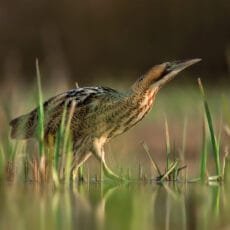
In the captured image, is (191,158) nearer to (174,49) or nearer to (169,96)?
(169,96)

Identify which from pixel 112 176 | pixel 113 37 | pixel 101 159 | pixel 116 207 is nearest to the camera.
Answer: pixel 116 207

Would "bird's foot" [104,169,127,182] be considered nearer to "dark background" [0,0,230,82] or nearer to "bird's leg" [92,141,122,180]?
"bird's leg" [92,141,122,180]

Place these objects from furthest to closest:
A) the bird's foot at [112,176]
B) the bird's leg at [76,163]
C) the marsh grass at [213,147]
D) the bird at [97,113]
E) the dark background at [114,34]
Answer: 1. the dark background at [114,34]
2. the bird at [97,113]
3. the bird's leg at [76,163]
4. the bird's foot at [112,176]
5. the marsh grass at [213,147]

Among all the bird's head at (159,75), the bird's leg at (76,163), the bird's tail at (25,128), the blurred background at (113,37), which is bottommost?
the bird's leg at (76,163)

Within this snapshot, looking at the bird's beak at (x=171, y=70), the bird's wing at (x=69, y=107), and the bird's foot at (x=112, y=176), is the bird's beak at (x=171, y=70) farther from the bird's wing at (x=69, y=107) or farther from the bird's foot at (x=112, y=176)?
the bird's foot at (x=112, y=176)

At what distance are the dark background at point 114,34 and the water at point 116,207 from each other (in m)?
11.2

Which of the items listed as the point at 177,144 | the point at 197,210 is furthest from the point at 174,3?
the point at 197,210

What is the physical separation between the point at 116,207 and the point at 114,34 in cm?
1376

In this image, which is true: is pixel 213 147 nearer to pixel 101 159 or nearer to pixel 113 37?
pixel 101 159

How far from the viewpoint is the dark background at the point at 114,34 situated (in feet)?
61.5

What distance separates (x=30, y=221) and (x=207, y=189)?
1417 mm

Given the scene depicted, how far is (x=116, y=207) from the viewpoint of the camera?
20.2ft

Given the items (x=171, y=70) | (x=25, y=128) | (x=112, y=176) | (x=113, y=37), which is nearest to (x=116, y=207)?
(x=112, y=176)

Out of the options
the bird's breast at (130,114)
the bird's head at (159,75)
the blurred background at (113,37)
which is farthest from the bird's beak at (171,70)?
the blurred background at (113,37)
